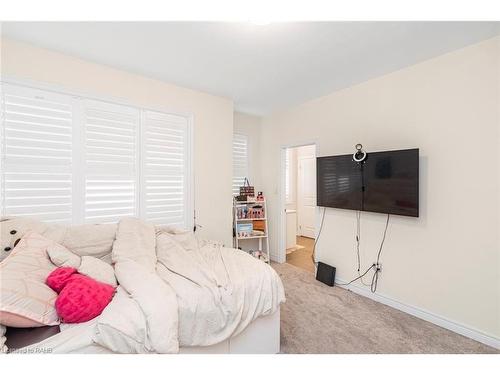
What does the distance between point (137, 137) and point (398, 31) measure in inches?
107

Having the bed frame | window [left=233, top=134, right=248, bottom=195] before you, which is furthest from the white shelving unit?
A: the bed frame

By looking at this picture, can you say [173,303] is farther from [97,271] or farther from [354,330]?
[354,330]

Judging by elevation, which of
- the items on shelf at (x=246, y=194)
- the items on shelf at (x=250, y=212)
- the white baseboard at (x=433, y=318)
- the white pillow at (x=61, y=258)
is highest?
the items on shelf at (x=246, y=194)

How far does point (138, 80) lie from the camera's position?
104 inches

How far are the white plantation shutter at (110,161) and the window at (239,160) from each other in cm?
172

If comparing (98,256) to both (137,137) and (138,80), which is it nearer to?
(137,137)

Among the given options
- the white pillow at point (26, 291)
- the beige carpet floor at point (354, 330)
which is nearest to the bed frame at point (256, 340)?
the beige carpet floor at point (354, 330)

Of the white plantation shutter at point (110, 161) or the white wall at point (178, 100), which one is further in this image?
the white plantation shutter at point (110, 161)

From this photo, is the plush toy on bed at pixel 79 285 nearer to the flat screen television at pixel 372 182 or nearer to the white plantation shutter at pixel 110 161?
the white plantation shutter at pixel 110 161

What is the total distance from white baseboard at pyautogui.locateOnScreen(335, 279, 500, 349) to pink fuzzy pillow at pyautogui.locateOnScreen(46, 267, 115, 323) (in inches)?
107

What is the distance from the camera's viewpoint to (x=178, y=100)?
2.94 metres

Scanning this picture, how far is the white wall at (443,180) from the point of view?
192 centimetres

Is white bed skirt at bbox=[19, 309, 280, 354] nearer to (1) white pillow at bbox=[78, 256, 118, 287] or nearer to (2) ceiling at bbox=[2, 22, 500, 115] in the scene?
(1) white pillow at bbox=[78, 256, 118, 287]

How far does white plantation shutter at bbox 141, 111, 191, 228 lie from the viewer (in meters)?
2.73
